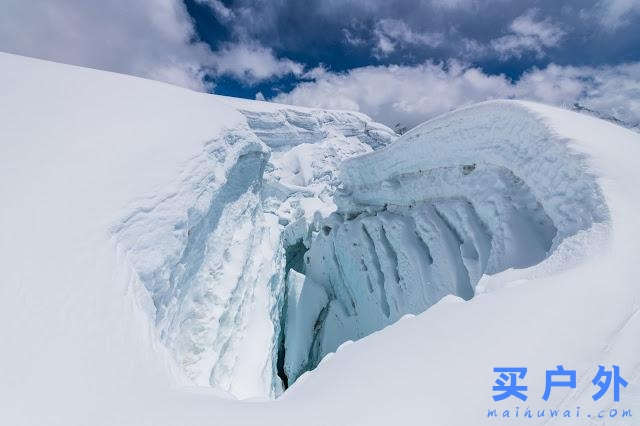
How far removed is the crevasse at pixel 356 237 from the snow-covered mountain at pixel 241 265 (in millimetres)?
37

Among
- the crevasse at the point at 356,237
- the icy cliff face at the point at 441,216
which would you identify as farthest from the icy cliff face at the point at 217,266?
the icy cliff face at the point at 441,216

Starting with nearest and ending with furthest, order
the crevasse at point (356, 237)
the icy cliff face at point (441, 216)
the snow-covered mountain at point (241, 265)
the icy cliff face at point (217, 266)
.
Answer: the snow-covered mountain at point (241, 265)
the icy cliff face at point (217, 266)
the crevasse at point (356, 237)
the icy cliff face at point (441, 216)

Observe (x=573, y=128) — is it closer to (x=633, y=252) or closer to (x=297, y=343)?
(x=633, y=252)

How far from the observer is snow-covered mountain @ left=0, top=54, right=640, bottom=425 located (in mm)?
1338

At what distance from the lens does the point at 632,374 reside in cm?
117

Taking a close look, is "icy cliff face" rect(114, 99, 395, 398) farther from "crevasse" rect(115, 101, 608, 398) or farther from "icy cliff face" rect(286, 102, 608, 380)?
"icy cliff face" rect(286, 102, 608, 380)

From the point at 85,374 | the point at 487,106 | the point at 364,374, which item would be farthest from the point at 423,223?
the point at 85,374

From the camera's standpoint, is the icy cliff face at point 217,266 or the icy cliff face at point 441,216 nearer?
the icy cliff face at point 217,266

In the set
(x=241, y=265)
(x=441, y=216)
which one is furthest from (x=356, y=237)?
(x=241, y=265)

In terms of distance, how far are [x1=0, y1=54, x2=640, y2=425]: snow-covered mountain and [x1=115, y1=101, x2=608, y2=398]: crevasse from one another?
0.12 feet

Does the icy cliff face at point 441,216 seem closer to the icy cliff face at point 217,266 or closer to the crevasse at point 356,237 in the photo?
the crevasse at point 356,237

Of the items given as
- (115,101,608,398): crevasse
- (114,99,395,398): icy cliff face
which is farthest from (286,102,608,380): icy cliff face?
(114,99,395,398): icy cliff face

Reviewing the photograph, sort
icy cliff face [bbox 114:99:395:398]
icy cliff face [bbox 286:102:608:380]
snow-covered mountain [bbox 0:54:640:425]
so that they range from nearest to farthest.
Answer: snow-covered mountain [bbox 0:54:640:425] → icy cliff face [bbox 114:99:395:398] → icy cliff face [bbox 286:102:608:380]

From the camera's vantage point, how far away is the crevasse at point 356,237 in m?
2.94
